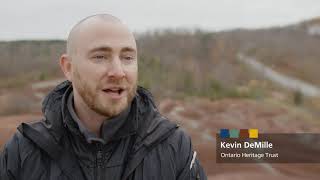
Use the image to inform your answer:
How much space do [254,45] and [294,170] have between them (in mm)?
9702

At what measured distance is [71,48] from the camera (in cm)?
130

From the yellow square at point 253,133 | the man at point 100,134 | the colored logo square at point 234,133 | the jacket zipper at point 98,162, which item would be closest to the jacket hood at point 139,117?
the man at point 100,134

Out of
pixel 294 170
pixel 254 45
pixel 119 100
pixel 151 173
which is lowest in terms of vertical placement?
pixel 294 170

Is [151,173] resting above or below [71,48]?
below

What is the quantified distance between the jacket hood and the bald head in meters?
0.13

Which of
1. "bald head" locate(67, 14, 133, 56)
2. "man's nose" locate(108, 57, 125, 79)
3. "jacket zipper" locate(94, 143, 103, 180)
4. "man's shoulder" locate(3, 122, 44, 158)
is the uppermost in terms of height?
"bald head" locate(67, 14, 133, 56)

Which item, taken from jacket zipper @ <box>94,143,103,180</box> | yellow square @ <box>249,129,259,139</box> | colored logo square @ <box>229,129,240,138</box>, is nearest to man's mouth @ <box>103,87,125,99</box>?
jacket zipper @ <box>94,143,103,180</box>

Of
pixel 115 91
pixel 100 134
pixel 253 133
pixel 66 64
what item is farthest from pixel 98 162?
pixel 253 133

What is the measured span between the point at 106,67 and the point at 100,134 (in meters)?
0.17

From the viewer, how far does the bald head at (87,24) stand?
125 centimetres

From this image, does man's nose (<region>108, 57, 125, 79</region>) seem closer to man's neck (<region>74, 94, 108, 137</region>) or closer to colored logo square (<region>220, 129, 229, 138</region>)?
man's neck (<region>74, 94, 108, 137</region>)

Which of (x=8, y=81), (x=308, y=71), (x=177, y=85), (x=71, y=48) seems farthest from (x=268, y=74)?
(x=71, y=48)

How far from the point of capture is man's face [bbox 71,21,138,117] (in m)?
1.21

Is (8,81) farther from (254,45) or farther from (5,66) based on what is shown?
(254,45)
